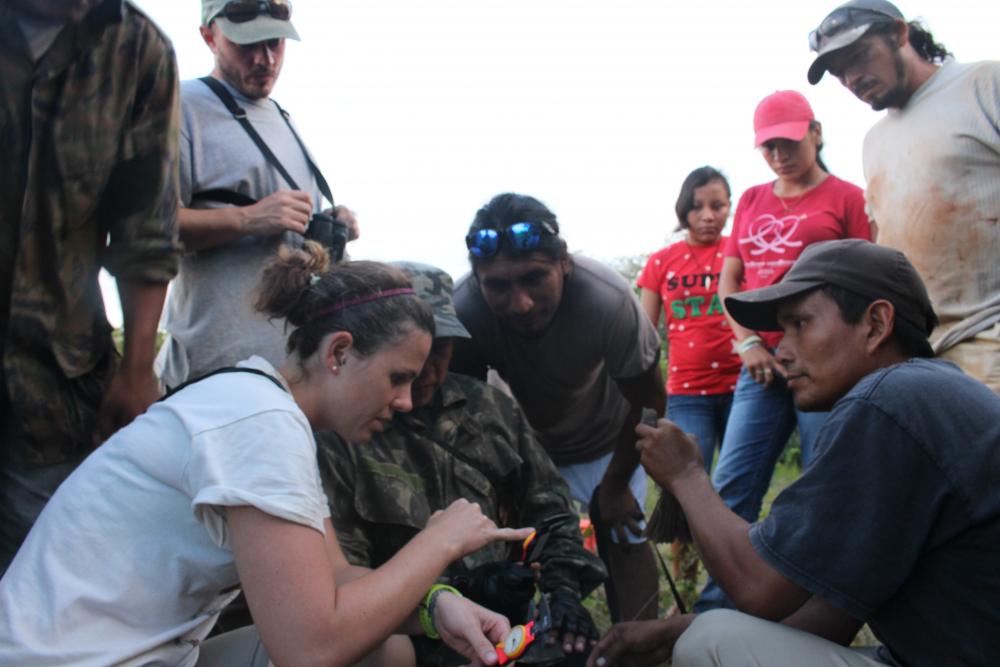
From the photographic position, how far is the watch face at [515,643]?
2.22 m

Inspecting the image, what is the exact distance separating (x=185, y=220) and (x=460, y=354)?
4.03 feet

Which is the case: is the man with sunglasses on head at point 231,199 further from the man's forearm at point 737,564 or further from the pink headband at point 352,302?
the man's forearm at point 737,564

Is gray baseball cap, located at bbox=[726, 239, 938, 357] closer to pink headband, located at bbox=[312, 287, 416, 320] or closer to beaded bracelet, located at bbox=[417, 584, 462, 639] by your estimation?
pink headband, located at bbox=[312, 287, 416, 320]

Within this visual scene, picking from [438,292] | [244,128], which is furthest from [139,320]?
[438,292]

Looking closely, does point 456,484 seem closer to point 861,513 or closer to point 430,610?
point 430,610

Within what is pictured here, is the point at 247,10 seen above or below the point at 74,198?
above

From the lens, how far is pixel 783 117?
4.06m

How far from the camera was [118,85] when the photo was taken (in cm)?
236

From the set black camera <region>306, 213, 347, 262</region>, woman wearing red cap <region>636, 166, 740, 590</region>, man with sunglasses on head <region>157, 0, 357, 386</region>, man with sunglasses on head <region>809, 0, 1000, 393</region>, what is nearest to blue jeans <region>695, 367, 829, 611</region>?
woman wearing red cap <region>636, 166, 740, 590</region>

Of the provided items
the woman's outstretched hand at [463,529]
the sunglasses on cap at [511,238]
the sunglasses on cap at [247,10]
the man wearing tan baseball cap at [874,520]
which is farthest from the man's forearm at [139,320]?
the man wearing tan baseball cap at [874,520]

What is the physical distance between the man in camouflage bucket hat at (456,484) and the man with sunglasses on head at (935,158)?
1672 millimetres

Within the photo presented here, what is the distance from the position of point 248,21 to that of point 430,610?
209 cm

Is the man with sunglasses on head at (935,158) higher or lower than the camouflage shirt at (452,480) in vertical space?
higher

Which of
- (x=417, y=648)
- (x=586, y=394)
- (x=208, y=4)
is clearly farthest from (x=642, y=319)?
(x=208, y=4)
